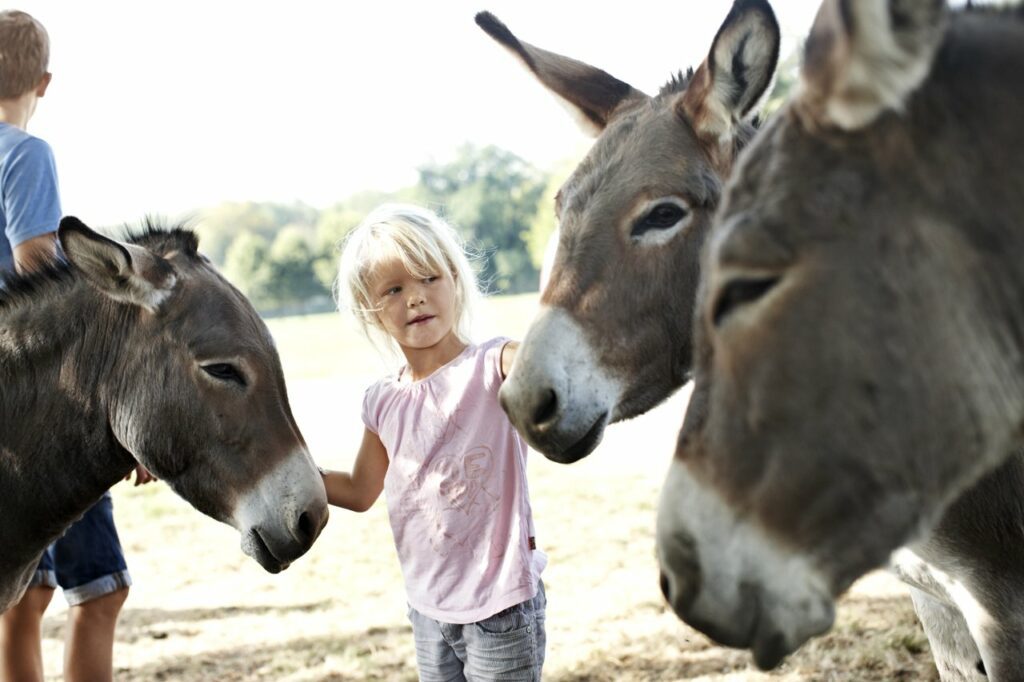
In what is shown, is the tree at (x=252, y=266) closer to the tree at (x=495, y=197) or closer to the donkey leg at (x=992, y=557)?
the tree at (x=495, y=197)

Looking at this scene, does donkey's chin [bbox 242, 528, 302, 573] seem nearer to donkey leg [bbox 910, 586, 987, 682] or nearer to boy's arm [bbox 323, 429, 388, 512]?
boy's arm [bbox 323, 429, 388, 512]

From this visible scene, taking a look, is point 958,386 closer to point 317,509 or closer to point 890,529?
point 890,529

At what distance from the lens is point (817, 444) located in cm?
151

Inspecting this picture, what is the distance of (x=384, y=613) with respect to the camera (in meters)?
6.09

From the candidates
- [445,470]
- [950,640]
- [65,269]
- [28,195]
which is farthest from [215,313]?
[950,640]

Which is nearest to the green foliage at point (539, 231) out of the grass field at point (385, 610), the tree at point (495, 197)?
the tree at point (495, 197)

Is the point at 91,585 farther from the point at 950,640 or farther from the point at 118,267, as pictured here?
the point at 950,640

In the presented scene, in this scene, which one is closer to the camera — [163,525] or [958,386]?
[958,386]

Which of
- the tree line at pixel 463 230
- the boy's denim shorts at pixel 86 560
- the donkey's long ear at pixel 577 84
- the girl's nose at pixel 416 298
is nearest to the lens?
the donkey's long ear at pixel 577 84

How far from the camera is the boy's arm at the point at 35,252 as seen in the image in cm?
318

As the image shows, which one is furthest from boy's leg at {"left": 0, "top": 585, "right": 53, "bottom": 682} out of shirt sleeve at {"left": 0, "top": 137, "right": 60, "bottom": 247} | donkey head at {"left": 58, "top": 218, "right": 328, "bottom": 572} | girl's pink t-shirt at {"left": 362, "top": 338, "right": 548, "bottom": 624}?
girl's pink t-shirt at {"left": 362, "top": 338, "right": 548, "bottom": 624}

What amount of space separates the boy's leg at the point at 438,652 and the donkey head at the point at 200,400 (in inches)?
20.1

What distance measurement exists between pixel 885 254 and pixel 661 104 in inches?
57.0

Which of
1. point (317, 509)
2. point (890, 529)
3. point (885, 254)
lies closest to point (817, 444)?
point (890, 529)
